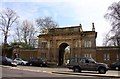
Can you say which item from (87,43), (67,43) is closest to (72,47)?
(67,43)

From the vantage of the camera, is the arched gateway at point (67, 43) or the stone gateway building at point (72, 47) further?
the arched gateway at point (67, 43)

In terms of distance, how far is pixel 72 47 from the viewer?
59906 millimetres

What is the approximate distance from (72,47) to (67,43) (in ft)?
6.76

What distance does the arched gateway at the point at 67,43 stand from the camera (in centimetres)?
5788

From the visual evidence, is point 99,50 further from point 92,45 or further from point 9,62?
point 9,62

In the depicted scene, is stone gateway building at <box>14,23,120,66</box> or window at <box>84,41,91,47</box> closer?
stone gateway building at <box>14,23,120,66</box>

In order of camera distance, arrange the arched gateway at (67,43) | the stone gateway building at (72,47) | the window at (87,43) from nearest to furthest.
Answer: the stone gateway building at (72,47), the arched gateway at (67,43), the window at (87,43)

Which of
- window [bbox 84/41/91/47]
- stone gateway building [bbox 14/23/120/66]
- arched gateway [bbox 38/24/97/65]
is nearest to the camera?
stone gateway building [bbox 14/23/120/66]

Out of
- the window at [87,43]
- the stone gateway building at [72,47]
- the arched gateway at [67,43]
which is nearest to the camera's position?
the stone gateway building at [72,47]

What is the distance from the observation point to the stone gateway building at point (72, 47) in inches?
2192

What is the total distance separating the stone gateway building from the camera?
55688 mm

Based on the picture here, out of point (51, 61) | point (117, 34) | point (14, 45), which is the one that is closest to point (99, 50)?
point (117, 34)

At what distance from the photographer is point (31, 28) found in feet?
268

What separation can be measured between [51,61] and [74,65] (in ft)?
91.7
